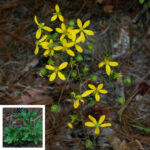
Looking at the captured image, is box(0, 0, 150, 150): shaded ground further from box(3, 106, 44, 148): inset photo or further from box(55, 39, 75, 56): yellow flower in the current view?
box(55, 39, 75, 56): yellow flower

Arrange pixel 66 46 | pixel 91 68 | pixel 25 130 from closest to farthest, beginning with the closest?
1. pixel 66 46
2. pixel 25 130
3. pixel 91 68

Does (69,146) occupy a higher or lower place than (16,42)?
lower

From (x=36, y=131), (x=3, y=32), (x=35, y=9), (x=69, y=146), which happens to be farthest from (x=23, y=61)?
(x=69, y=146)

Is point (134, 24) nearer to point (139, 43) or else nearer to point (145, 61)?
point (139, 43)

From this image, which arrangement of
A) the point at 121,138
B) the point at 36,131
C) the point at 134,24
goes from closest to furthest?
the point at 36,131 → the point at 121,138 → the point at 134,24

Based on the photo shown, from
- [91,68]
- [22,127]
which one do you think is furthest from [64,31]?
[22,127]

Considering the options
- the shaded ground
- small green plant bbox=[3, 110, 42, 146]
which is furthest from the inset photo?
the shaded ground

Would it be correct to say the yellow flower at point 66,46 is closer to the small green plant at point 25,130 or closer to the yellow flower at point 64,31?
the yellow flower at point 64,31

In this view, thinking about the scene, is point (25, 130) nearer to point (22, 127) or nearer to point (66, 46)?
point (22, 127)
